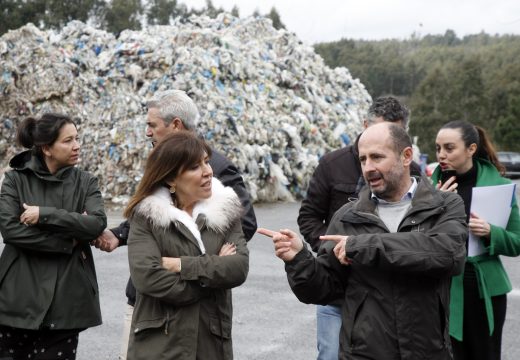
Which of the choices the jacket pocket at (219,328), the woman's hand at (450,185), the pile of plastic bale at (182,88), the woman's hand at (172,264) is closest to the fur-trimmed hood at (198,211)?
the woman's hand at (172,264)

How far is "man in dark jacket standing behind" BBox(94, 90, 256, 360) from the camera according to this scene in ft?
11.8

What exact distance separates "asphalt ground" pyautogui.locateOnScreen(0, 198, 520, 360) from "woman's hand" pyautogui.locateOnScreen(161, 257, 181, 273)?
2.70 m

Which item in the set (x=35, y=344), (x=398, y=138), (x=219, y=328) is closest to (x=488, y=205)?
(x=398, y=138)

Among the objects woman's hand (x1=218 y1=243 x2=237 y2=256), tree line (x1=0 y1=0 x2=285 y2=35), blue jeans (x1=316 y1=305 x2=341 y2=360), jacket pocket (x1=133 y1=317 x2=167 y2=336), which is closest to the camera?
jacket pocket (x1=133 y1=317 x2=167 y2=336)

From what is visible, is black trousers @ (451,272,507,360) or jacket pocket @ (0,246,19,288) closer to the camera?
jacket pocket @ (0,246,19,288)

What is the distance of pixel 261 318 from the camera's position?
639 centimetres

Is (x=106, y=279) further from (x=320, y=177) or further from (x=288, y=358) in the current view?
(x=320, y=177)

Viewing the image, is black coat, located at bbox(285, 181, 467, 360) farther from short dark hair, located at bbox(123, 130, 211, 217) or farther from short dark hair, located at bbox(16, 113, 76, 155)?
short dark hair, located at bbox(16, 113, 76, 155)

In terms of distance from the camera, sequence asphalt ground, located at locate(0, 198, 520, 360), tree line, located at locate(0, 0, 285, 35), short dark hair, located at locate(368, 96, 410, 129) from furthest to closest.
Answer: tree line, located at locate(0, 0, 285, 35)
asphalt ground, located at locate(0, 198, 520, 360)
short dark hair, located at locate(368, 96, 410, 129)

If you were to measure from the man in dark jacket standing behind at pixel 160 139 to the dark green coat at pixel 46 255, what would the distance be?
166mm

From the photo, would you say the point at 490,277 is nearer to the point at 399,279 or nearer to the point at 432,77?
the point at 399,279

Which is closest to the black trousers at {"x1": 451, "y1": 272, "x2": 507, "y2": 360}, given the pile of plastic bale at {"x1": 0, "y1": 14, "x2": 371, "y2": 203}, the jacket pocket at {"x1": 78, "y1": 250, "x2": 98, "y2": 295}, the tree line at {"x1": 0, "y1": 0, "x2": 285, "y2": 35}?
the jacket pocket at {"x1": 78, "y1": 250, "x2": 98, "y2": 295}

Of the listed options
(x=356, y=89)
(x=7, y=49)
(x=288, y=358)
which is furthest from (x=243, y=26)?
(x=288, y=358)

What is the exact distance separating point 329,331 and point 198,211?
1139 millimetres
